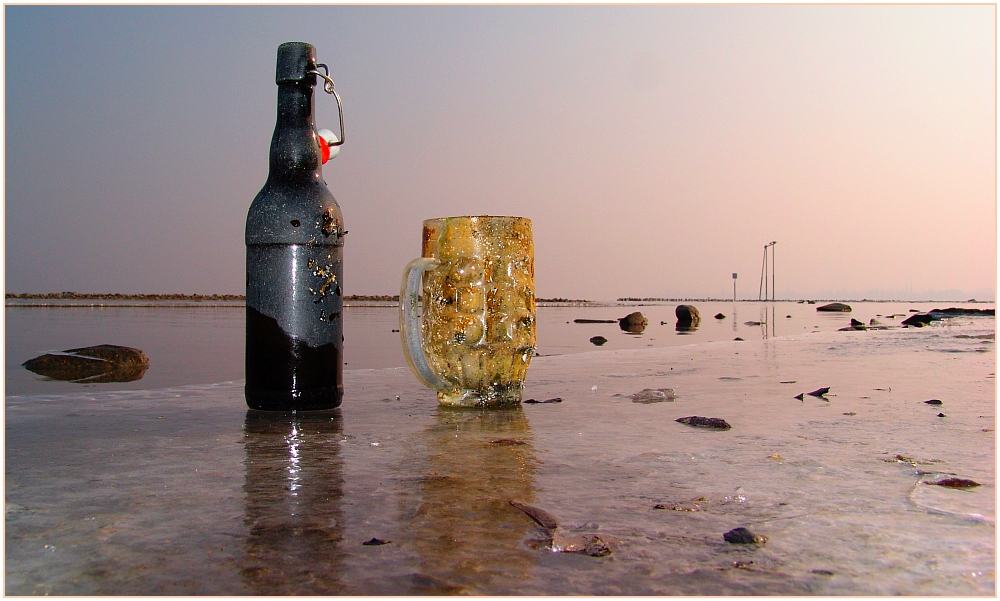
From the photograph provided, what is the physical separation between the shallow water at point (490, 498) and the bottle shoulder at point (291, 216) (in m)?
0.64

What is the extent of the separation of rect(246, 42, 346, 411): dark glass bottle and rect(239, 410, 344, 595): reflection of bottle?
1.11ft

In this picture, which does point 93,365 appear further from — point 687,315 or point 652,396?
point 687,315

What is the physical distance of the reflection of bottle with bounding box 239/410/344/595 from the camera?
3.50 ft

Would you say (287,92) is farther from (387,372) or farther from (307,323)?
(387,372)

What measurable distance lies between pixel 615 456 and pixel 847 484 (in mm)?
553

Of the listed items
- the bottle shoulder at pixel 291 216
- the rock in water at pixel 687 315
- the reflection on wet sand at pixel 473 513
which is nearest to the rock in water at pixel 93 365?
the bottle shoulder at pixel 291 216

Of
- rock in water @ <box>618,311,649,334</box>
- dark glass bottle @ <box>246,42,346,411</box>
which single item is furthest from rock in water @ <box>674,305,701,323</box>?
dark glass bottle @ <box>246,42,346,411</box>

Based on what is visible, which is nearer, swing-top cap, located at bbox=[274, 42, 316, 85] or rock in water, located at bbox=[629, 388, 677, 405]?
swing-top cap, located at bbox=[274, 42, 316, 85]

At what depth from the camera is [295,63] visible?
2812mm

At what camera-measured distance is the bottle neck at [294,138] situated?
2764mm

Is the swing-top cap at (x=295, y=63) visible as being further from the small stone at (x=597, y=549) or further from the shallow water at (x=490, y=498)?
the small stone at (x=597, y=549)

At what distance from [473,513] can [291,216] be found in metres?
1.64

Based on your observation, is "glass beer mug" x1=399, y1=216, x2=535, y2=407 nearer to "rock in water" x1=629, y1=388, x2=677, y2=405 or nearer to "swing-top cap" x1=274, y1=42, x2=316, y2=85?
"rock in water" x1=629, y1=388, x2=677, y2=405

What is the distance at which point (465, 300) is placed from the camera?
9.59 ft
